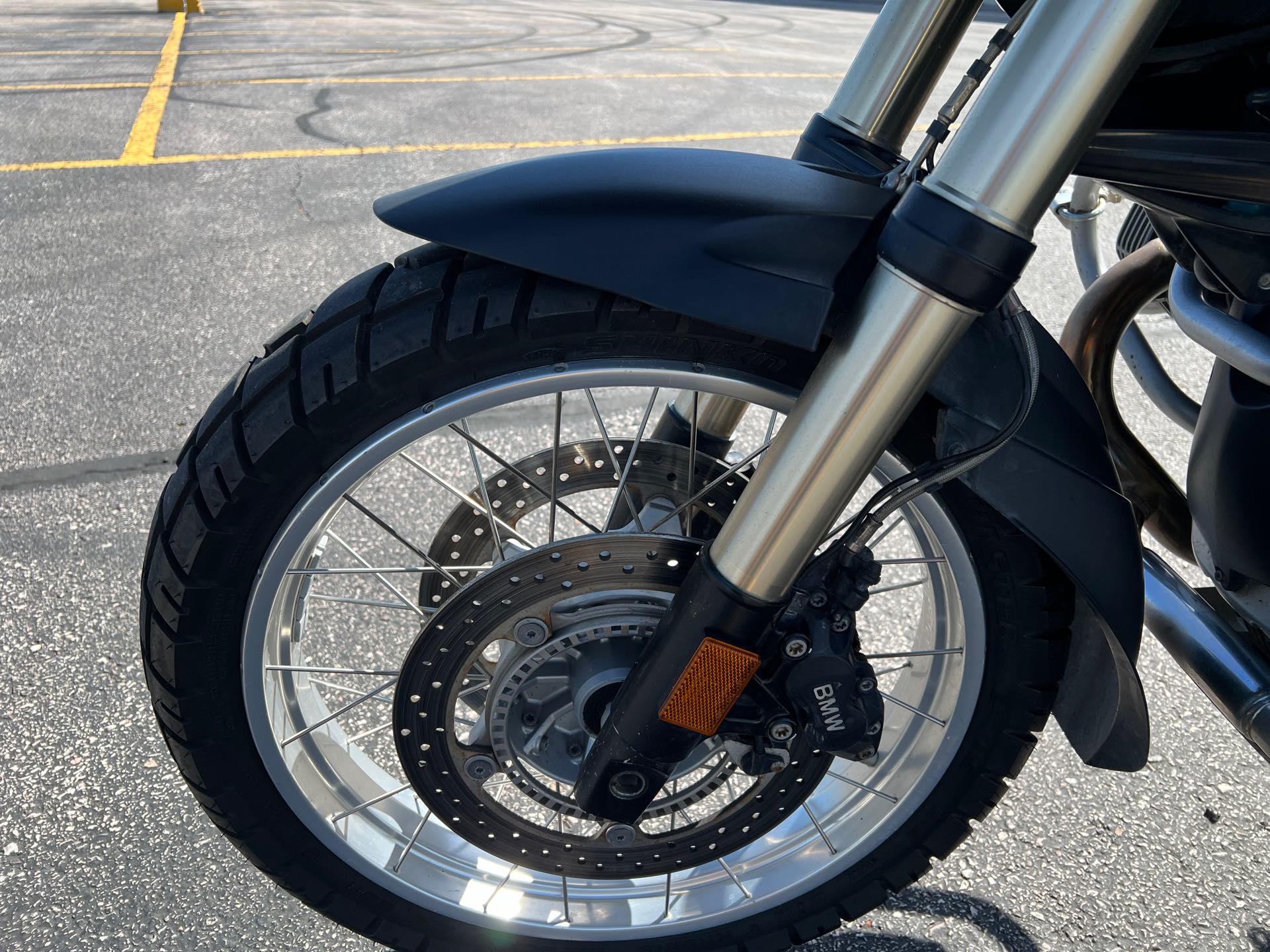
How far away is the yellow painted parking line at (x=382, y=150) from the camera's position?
15.2 feet

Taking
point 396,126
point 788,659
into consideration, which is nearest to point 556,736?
point 788,659

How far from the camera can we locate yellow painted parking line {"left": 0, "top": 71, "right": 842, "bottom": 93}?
621 cm

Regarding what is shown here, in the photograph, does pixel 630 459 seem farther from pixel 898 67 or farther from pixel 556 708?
pixel 898 67

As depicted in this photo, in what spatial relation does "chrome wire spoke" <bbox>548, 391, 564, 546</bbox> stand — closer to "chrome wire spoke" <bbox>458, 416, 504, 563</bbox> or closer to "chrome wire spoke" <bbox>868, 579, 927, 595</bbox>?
"chrome wire spoke" <bbox>458, 416, 504, 563</bbox>

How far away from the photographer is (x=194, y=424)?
273cm

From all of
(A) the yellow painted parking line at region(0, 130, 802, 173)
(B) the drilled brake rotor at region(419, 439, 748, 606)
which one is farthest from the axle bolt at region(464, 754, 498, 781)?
(A) the yellow painted parking line at region(0, 130, 802, 173)

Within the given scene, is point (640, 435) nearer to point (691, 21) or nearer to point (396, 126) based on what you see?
point (396, 126)

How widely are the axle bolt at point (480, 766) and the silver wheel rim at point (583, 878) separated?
0.14m

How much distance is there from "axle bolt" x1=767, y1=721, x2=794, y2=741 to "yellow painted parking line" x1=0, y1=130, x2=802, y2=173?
371 cm

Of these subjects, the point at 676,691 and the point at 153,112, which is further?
the point at 153,112

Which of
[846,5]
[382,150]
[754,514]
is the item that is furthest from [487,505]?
[846,5]

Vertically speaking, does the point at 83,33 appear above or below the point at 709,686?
below

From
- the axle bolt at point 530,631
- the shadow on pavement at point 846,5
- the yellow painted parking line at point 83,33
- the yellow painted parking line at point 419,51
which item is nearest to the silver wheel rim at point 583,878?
the axle bolt at point 530,631

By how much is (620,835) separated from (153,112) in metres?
5.61
